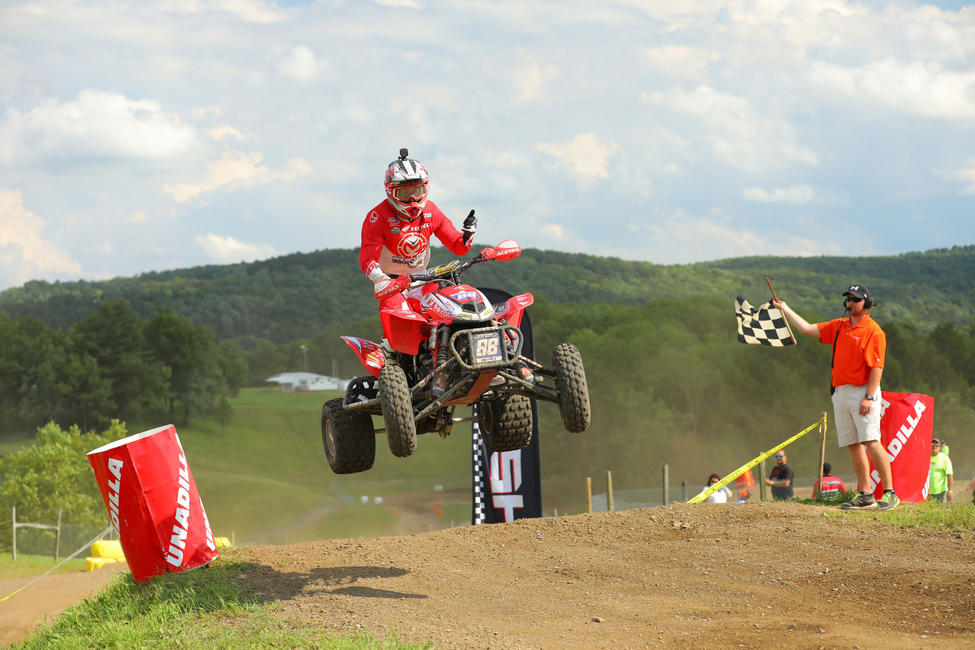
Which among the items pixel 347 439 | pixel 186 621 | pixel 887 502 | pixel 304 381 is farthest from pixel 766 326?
pixel 304 381

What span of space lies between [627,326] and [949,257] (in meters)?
76.2

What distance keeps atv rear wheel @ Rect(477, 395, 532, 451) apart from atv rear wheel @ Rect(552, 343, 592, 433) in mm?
727

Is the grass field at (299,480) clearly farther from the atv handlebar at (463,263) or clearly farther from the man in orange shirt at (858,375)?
the atv handlebar at (463,263)

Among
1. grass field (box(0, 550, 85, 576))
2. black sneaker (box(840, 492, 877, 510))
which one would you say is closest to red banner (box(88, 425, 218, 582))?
black sneaker (box(840, 492, 877, 510))

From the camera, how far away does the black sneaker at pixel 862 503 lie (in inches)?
484

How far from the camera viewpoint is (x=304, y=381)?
117000mm

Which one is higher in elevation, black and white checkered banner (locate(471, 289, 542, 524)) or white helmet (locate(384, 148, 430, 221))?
white helmet (locate(384, 148, 430, 221))

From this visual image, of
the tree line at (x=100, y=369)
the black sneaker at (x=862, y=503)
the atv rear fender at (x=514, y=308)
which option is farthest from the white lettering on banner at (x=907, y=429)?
the tree line at (x=100, y=369)

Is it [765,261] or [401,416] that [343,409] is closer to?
[401,416]

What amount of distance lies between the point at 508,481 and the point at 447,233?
25.8 ft

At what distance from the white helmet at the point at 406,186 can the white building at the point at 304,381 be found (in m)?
108

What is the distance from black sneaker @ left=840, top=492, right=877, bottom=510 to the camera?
1230cm

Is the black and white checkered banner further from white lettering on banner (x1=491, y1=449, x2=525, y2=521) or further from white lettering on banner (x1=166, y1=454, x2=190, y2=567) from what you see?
white lettering on banner (x1=166, y1=454, x2=190, y2=567)

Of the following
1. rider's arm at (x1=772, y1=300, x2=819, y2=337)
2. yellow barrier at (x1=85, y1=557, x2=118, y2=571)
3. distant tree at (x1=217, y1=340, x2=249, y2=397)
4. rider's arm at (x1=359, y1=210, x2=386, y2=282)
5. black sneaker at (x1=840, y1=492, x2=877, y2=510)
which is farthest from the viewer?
distant tree at (x1=217, y1=340, x2=249, y2=397)
